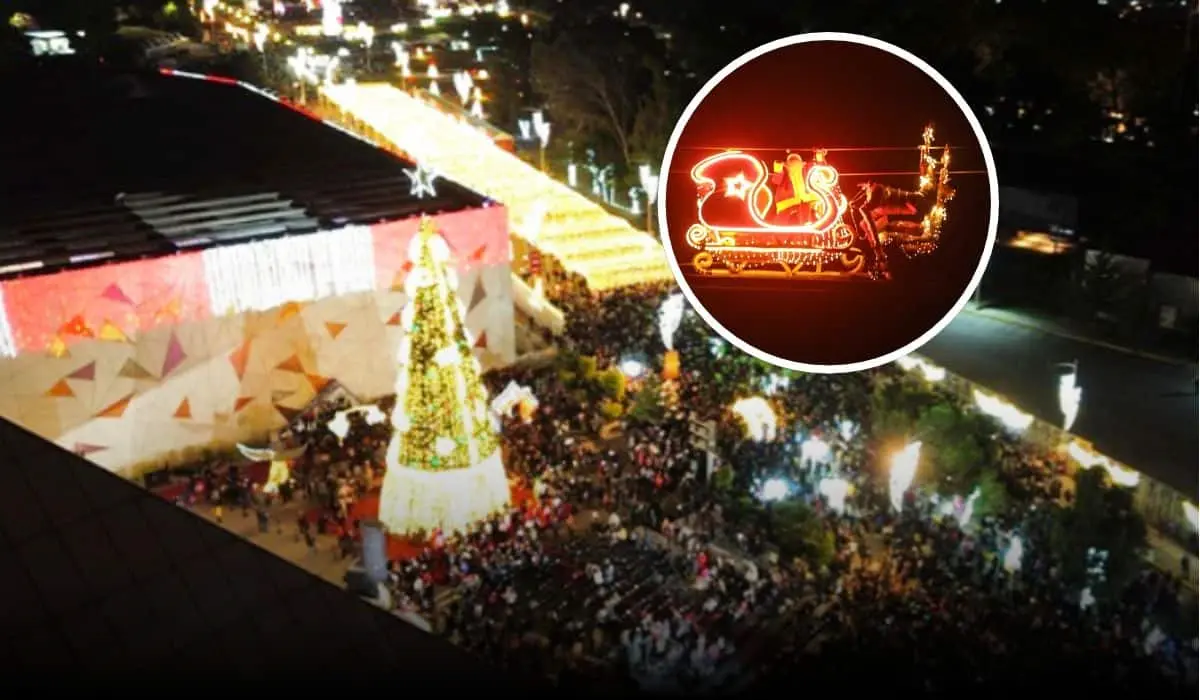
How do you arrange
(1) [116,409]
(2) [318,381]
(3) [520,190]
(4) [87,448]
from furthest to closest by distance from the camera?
1. (3) [520,190]
2. (2) [318,381]
3. (1) [116,409]
4. (4) [87,448]

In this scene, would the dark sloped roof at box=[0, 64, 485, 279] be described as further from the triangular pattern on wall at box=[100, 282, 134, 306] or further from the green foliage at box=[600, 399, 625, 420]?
the green foliage at box=[600, 399, 625, 420]

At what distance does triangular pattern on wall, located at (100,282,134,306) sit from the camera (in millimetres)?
17203

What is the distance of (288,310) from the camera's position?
63.1ft

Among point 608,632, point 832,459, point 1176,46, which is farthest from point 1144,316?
point 608,632

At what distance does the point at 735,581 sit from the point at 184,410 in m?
10.9

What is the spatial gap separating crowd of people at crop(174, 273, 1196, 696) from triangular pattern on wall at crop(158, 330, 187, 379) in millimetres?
2794

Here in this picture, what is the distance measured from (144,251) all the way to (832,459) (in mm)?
12239

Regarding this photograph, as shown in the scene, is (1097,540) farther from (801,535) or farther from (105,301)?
(105,301)

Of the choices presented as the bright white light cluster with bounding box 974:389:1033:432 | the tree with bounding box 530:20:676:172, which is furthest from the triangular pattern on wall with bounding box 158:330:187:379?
the tree with bounding box 530:20:676:172

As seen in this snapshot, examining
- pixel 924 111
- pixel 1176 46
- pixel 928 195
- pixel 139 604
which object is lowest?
pixel 139 604

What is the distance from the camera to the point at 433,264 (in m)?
13.7

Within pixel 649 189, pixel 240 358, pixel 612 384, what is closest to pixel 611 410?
pixel 612 384

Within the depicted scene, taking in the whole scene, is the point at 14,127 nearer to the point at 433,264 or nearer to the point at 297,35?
the point at 433,264

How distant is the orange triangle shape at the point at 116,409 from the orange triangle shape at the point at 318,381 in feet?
10.7
